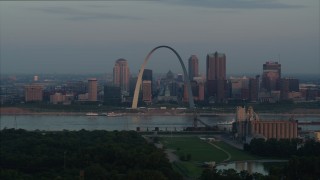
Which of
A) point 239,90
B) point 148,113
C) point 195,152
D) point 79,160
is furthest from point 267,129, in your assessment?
point 239,90

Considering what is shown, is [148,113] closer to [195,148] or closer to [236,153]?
[195,148]

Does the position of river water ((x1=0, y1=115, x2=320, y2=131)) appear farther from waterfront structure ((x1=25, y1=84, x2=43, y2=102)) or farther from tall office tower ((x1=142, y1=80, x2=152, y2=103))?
tall office tower ((x1=142, y1=80, x2=152, y2=103))

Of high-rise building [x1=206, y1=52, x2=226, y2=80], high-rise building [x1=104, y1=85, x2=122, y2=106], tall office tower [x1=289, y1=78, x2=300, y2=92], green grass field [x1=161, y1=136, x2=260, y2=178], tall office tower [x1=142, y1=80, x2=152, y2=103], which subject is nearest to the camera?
green grass field [x1=161, y1=136, x2=260, y2=178]

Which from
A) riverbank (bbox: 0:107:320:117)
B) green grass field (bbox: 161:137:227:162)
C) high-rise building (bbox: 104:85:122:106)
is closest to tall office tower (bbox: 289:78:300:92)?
high-rise building (bbox: 104:85:122:106)

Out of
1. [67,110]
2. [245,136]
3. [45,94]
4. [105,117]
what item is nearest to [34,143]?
[245,136]

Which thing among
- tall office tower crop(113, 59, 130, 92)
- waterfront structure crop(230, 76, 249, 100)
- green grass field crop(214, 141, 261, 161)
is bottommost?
green grass field crop(214, 141, 261, 161)

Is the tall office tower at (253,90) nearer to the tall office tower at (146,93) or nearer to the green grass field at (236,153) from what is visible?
the tall office tower at (146,93)

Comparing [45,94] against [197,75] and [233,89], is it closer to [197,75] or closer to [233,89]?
[233,89]
